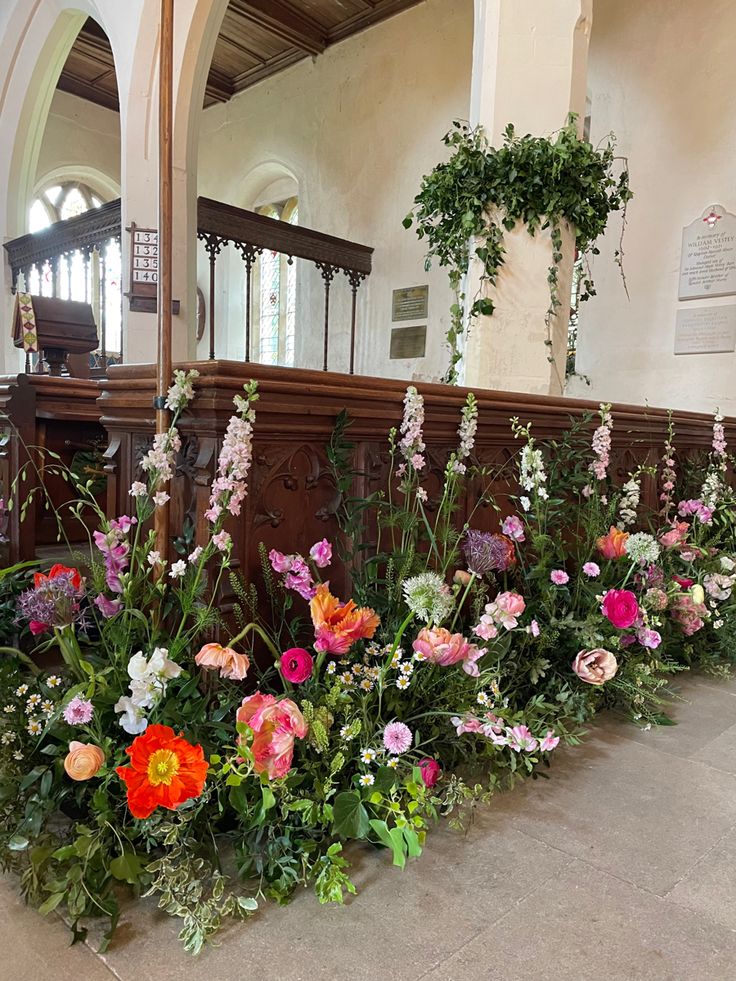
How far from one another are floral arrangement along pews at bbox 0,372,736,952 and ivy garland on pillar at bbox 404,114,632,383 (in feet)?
6.33

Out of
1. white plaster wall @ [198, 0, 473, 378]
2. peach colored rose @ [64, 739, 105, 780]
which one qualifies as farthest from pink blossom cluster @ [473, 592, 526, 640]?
white plaster wall @ [198, 0, 473, 378]

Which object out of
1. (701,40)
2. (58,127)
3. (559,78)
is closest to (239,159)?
(58,127)

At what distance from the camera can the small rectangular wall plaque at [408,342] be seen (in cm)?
689

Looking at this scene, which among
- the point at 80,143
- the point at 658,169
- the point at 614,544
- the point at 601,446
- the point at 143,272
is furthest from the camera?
the point at 80,143

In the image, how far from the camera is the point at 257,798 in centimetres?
128

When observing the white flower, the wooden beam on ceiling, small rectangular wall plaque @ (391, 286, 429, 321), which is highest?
the wooden beam on ceiling

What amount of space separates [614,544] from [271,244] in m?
4.99

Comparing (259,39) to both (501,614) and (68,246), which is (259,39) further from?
(501,614)

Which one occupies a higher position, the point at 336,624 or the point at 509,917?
the point at 336,624

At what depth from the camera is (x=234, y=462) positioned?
1388 millimetres

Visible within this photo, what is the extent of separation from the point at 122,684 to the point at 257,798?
1.12 feet

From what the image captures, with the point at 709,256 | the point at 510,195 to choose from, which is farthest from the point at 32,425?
the point at 709,256

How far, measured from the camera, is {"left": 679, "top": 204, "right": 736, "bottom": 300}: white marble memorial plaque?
4934 mm

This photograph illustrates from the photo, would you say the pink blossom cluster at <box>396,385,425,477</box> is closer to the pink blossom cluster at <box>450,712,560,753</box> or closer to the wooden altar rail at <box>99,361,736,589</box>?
the wooden altar rail at <box>99,361,736,589</box>
